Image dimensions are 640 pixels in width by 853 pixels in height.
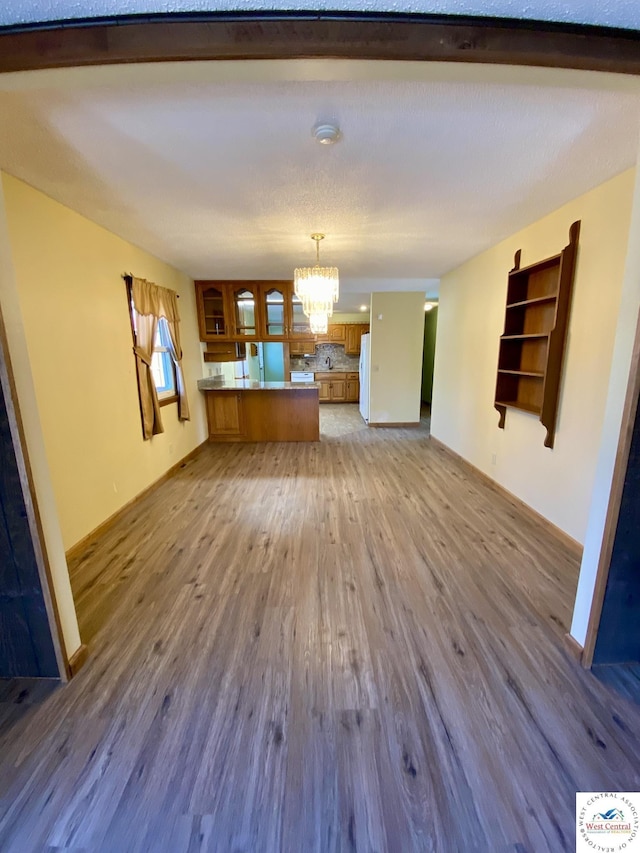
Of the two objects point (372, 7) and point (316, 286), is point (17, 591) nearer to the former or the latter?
point (372, 7)

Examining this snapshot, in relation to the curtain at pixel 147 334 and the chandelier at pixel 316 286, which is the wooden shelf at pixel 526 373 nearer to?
the chandelier at pixel 316 286

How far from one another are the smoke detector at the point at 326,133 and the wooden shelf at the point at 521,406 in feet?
7.66

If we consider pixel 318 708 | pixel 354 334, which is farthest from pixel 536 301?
pixel 354 334

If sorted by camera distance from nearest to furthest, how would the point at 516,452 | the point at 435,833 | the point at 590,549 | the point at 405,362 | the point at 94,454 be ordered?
the point at 435,833 → the point at 590,549 → the point at 94,454 → the point at 516,452 → the point at 405,362

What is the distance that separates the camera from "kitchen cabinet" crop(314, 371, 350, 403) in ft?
28.5

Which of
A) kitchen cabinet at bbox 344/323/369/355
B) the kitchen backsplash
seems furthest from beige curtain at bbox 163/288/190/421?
kitchen cabinet at bbox 344/323/369/355

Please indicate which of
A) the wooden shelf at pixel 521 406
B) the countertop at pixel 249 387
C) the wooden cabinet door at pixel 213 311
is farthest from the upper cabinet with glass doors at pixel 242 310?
the wooden shelf at pixel 521 406

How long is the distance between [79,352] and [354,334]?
7005mm

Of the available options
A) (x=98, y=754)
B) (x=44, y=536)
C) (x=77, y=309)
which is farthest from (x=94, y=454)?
(x=98, y=754)

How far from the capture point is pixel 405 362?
5922mm

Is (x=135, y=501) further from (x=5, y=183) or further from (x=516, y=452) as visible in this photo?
(x=516, y=452)

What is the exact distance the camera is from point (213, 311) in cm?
497

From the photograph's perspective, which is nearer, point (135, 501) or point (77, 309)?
point (77, 309)

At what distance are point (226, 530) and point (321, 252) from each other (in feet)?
9.47
